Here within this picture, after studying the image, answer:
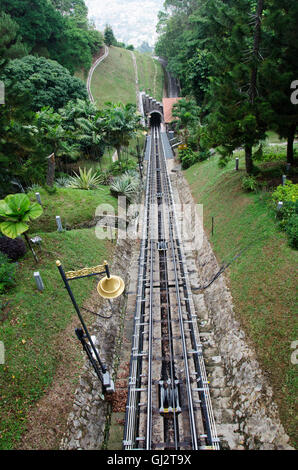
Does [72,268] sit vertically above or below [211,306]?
above

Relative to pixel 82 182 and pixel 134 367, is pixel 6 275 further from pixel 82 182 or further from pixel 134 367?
pixel 82 182

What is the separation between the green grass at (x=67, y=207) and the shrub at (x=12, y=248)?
2.72 metres

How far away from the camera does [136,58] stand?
A: 6869 centimetres

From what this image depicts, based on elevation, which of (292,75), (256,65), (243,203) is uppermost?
(256,65)

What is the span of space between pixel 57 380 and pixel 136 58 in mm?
80433

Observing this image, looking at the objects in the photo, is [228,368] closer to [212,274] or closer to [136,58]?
[212,274]

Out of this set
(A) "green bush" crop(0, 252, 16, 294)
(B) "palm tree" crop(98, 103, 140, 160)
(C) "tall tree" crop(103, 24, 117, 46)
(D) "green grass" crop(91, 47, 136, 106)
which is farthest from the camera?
(C) "tall tree" crop(103, 24, 117, 46)

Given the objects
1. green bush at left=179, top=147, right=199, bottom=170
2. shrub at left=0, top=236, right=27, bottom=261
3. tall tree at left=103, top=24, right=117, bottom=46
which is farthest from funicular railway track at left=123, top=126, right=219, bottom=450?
tall tree at left=103, top=24, right=117, bottom=46

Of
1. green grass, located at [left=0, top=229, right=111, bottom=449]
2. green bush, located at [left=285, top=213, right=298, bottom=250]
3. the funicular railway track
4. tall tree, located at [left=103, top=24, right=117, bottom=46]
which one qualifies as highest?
tall tree, located at [left=103, top=24, right=117, bottom=46]

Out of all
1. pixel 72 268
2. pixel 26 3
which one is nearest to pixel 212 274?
pixel 72 268

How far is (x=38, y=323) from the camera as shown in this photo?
8461 millimetres

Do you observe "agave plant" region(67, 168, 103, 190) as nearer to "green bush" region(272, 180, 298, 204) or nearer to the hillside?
"green bush" region(272, 180, 298, 204)

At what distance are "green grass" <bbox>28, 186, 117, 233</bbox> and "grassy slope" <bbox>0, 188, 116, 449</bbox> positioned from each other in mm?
101

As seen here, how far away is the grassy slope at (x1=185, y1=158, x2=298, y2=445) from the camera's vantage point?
23.6ft
